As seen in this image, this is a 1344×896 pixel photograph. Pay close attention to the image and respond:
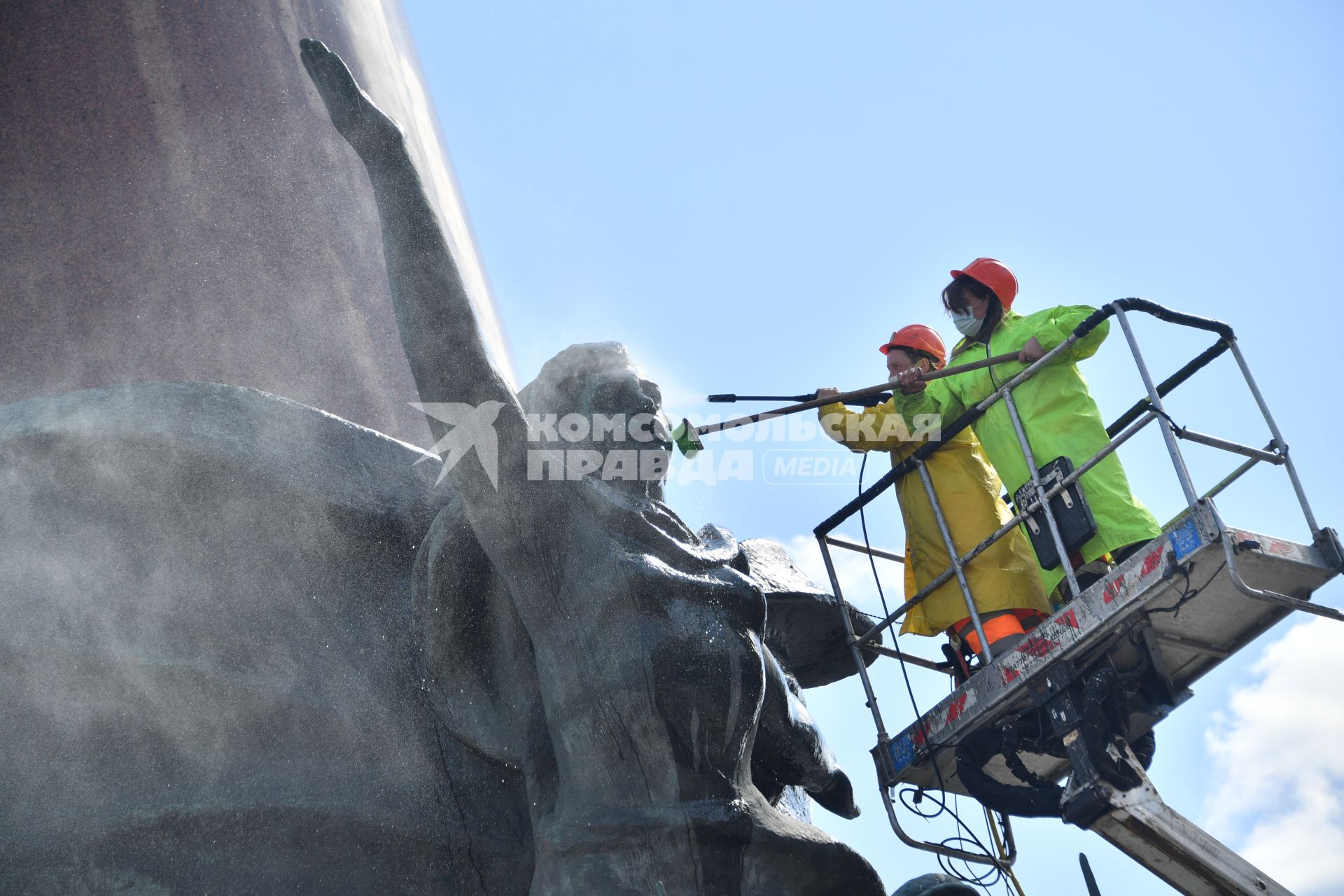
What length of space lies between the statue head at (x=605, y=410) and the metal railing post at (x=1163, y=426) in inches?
92.3

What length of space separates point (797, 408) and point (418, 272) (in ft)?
11.5

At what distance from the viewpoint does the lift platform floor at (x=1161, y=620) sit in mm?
4523

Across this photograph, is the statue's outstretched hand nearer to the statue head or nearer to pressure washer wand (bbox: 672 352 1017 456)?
the statue head

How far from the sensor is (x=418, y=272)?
2783 millimetres

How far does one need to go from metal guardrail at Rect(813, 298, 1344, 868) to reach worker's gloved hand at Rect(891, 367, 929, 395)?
294mm

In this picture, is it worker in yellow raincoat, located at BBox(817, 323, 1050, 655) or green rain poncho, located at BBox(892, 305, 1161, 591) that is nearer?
green rain poncho, located at BBox(892, 305, 1161, 591)

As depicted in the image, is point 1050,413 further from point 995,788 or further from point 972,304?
point 995,788

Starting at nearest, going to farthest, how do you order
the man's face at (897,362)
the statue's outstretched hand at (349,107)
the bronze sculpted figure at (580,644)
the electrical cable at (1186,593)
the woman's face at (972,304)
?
the bronze sculpted figure at (580,644) < the statue's outstretched hand at (349,107) < the electrical cable at (1186,593) < the woman's face at (972,304) < the man's face at (897,362)

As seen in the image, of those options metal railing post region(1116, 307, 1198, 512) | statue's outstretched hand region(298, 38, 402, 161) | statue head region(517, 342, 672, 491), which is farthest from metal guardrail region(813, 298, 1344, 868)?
statue's outstretched hand region(298, 38, 402, 161)

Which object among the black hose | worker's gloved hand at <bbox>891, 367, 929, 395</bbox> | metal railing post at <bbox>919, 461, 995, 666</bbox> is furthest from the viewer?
worker's gloved hand at <bbox>891, 367, 929, 395</bbox>

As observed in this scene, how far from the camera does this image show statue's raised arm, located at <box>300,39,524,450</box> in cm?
278

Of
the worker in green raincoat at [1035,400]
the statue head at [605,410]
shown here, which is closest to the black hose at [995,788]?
the worker in green raincoat at [1035,400]

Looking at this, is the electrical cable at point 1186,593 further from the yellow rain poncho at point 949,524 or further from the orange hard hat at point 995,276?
the orange hard hat at point 995,276

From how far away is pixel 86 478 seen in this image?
293 centimetres
